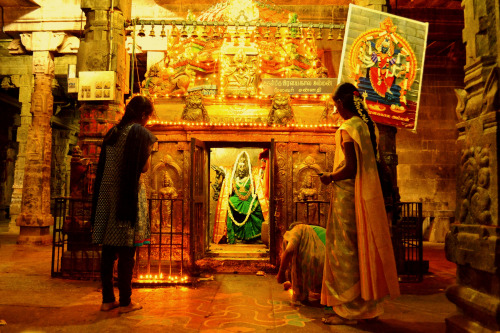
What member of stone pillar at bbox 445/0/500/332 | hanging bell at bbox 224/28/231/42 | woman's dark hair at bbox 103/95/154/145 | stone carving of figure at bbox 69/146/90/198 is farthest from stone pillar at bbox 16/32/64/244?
stone pillar at bbox 445/0/500/332

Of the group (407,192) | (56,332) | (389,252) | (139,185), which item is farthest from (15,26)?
(407,192)

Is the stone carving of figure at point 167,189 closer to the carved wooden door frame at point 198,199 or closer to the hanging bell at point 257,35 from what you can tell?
the carved wooden door frame at point 198,199

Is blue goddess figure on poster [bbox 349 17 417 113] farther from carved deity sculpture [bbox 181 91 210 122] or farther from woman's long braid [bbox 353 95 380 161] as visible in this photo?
carved deity sculpture [bbox 181 91 210 122]

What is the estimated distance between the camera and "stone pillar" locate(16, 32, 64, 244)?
988cm

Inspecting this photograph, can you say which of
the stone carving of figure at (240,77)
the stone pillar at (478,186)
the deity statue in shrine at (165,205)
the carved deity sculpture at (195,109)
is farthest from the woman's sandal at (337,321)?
the stone carving of figure at (240,77)

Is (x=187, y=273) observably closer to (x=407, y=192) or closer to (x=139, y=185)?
(x=139, y=185)

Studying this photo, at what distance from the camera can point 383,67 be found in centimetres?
556

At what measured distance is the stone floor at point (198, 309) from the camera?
10.8ft

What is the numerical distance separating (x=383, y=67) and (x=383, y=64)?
48 mm

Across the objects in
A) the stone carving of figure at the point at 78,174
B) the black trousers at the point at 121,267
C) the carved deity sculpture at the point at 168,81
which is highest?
the carved deity sculpture at the point at 168,81

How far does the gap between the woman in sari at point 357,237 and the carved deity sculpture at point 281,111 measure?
345 cm

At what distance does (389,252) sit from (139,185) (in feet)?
8.14

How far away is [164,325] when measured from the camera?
335 centimetres

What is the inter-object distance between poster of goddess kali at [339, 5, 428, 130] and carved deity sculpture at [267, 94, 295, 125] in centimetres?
159
